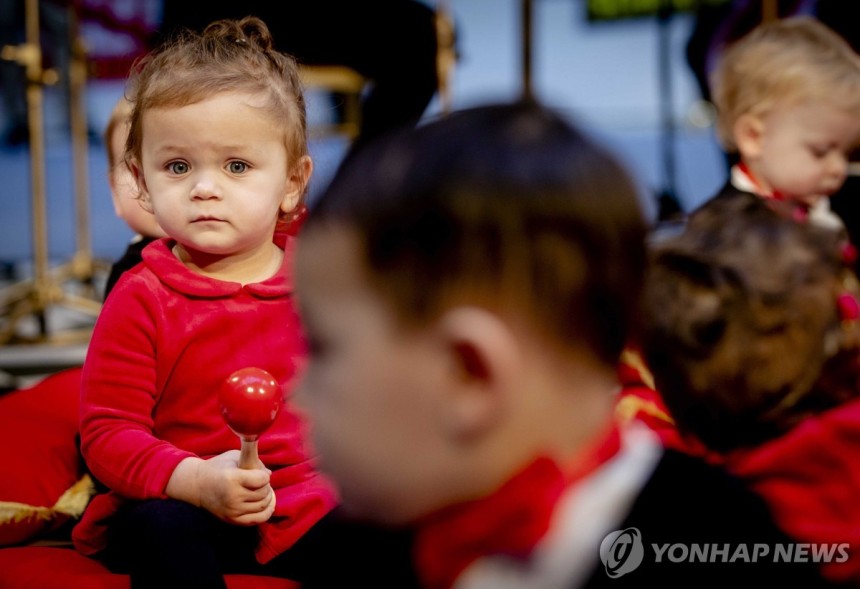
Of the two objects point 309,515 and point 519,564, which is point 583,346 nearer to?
point 519,564

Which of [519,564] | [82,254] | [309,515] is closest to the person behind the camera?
[519,564]

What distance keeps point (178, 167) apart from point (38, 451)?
1.33ft

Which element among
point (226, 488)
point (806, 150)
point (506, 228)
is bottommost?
point (226, 488)

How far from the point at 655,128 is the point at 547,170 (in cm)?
354

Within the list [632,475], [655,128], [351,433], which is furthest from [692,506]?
[655,128]

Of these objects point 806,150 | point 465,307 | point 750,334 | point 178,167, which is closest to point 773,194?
point 806,150

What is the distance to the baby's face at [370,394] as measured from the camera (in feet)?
1.27

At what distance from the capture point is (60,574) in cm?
68

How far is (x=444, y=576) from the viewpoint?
406 millimetres

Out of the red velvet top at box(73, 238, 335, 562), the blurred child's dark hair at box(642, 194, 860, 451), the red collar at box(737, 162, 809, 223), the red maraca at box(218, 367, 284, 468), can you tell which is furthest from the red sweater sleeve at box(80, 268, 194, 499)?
the red collar at box(737, 162, 809, 223)

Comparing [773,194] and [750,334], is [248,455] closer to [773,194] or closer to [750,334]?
[750,334]

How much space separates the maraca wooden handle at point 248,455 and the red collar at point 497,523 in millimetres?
213

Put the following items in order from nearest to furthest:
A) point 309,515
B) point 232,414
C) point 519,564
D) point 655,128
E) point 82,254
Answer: point 519,564
point 232,414
point 309,515
point 82,254
point 655,128

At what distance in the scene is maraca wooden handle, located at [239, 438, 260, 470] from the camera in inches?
23.2
